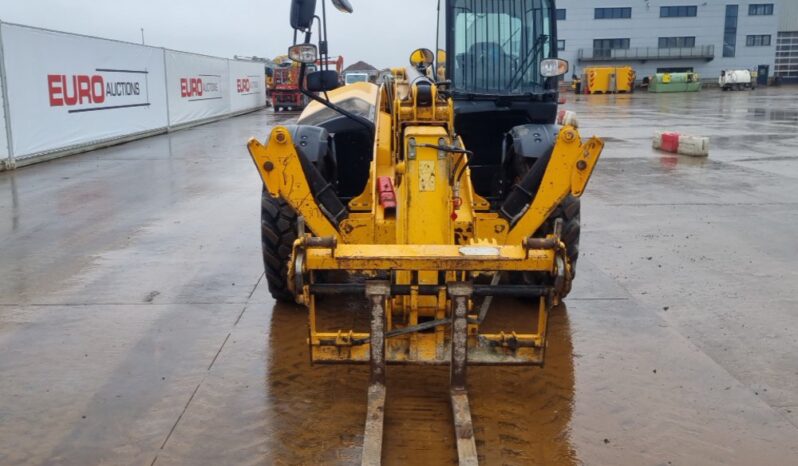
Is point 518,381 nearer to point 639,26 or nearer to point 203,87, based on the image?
point 203,87

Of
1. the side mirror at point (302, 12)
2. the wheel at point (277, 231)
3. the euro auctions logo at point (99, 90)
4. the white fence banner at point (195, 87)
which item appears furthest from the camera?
the white fence banner at point (195, 87)

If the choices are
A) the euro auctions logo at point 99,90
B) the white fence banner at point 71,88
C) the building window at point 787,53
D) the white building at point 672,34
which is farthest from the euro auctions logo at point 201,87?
the building window at point 787,53

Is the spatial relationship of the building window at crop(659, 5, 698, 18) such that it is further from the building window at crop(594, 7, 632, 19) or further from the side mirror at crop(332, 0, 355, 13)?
the side mirror at crop(332, 0, 355, 13)

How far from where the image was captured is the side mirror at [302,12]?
4352 mm

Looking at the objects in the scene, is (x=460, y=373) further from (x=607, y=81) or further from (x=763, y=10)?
(x=763, y=10)

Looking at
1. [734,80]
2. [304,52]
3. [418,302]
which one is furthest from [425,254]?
[734,80]

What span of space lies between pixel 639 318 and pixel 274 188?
2929 millimetres

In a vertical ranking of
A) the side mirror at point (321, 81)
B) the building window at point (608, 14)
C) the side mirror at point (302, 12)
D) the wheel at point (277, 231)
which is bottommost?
the wheel at point (277, 231)

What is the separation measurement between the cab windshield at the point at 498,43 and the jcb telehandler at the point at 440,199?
1cm

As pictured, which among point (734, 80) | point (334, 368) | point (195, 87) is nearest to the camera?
point (334, 368)

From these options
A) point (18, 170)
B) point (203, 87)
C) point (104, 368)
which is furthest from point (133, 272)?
point (203, 87)

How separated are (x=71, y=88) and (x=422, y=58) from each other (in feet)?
40.5

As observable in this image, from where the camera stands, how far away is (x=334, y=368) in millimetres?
4746

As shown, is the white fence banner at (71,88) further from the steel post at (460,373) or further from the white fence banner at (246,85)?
the steel post at (460,373)
